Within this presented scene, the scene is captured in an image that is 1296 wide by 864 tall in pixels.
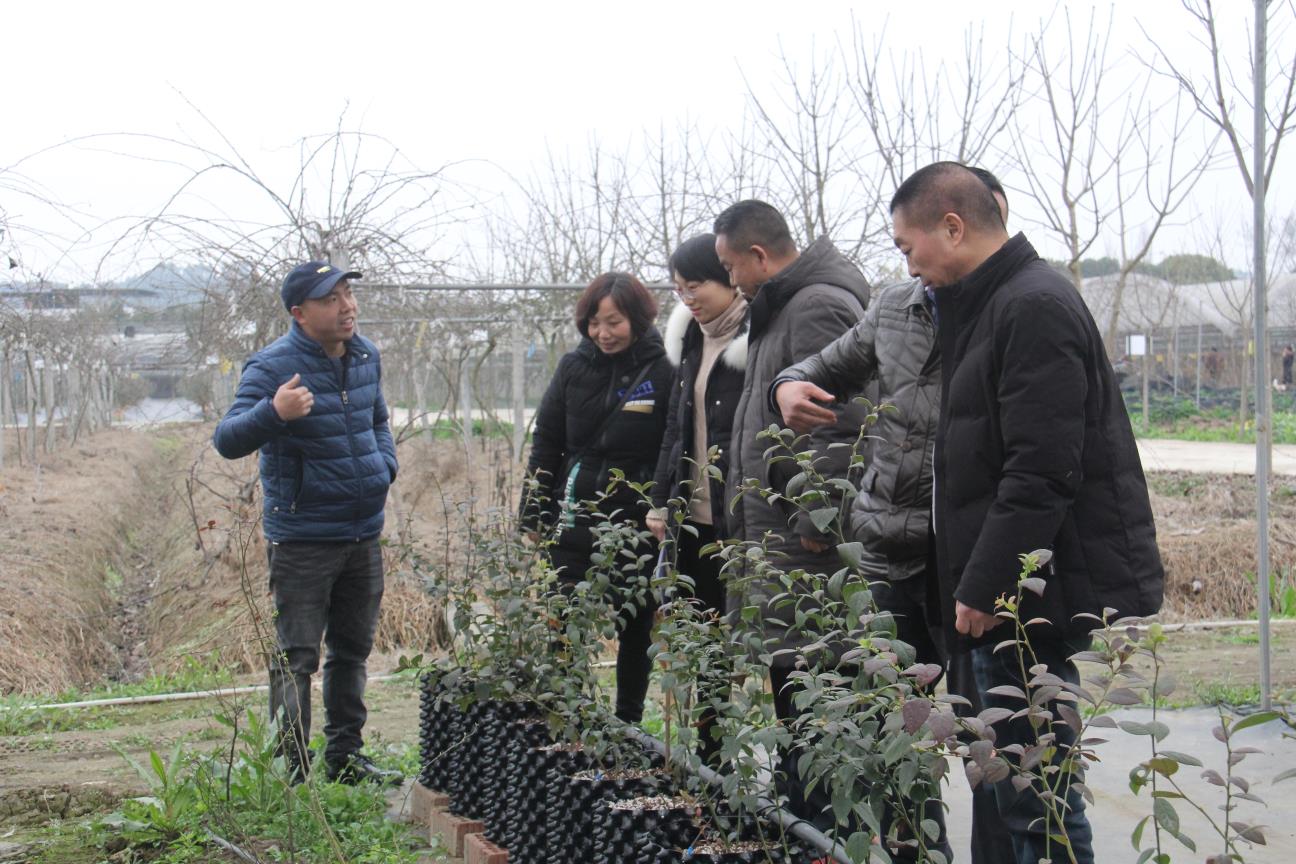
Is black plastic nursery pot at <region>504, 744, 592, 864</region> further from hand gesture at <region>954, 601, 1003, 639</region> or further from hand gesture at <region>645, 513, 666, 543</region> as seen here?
hand gesture at <region>954, 601, 1003, 639</region>

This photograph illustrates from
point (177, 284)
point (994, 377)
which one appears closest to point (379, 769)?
point (994, 377)

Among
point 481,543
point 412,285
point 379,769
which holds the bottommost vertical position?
point 379,769

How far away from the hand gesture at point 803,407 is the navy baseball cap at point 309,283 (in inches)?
68.1

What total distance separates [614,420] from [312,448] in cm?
101

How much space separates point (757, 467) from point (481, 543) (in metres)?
0.84

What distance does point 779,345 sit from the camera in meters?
3.44

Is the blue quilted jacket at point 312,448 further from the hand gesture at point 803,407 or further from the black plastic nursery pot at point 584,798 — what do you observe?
the hand gesture at point 803,407

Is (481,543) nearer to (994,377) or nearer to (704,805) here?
(704,805)

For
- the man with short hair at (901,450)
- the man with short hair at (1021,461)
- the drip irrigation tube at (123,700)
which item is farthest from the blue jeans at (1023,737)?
the drip irrigation tube at (123,700)

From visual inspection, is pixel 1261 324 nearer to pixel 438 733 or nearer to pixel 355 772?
pixel 438 733

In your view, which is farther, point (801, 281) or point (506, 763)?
point (801, 281)

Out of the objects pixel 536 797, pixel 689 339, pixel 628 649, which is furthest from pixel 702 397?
pixel 536 797

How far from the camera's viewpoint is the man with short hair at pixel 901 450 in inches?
111

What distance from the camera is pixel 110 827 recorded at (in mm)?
3600
